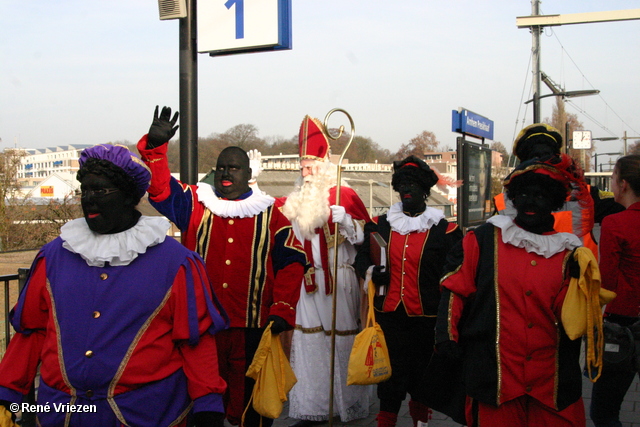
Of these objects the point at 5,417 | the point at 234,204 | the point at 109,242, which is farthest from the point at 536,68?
the point at 5,417

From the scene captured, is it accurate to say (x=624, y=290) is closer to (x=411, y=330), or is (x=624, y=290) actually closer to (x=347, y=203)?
(x=411, y=330)

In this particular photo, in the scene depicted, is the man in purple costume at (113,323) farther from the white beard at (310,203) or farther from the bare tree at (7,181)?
the bare tree at (7,181)

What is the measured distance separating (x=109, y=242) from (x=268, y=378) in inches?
54.7

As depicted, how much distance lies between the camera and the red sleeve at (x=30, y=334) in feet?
8.53

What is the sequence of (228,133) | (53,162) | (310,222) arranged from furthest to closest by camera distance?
(53,162) < (228,133) < (310,222)

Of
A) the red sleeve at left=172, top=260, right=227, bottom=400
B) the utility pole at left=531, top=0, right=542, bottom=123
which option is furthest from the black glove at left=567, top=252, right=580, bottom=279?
the utility pole at left=531, top=0, right=542, bottom=123

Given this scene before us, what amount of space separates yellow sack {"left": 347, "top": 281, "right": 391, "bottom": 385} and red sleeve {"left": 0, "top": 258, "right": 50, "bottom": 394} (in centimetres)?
229

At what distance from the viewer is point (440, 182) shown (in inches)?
228

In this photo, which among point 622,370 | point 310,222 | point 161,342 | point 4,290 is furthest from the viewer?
point 310,222

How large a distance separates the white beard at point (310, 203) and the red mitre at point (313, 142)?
0.32ft

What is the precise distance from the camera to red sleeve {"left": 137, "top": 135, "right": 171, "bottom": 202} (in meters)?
3.63

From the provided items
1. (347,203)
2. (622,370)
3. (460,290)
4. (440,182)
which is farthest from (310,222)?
(622,370)

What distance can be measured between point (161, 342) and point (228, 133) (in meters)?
35.4

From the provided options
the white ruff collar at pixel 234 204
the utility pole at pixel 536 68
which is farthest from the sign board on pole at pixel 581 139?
the white ruff collar at pixel 234 204
